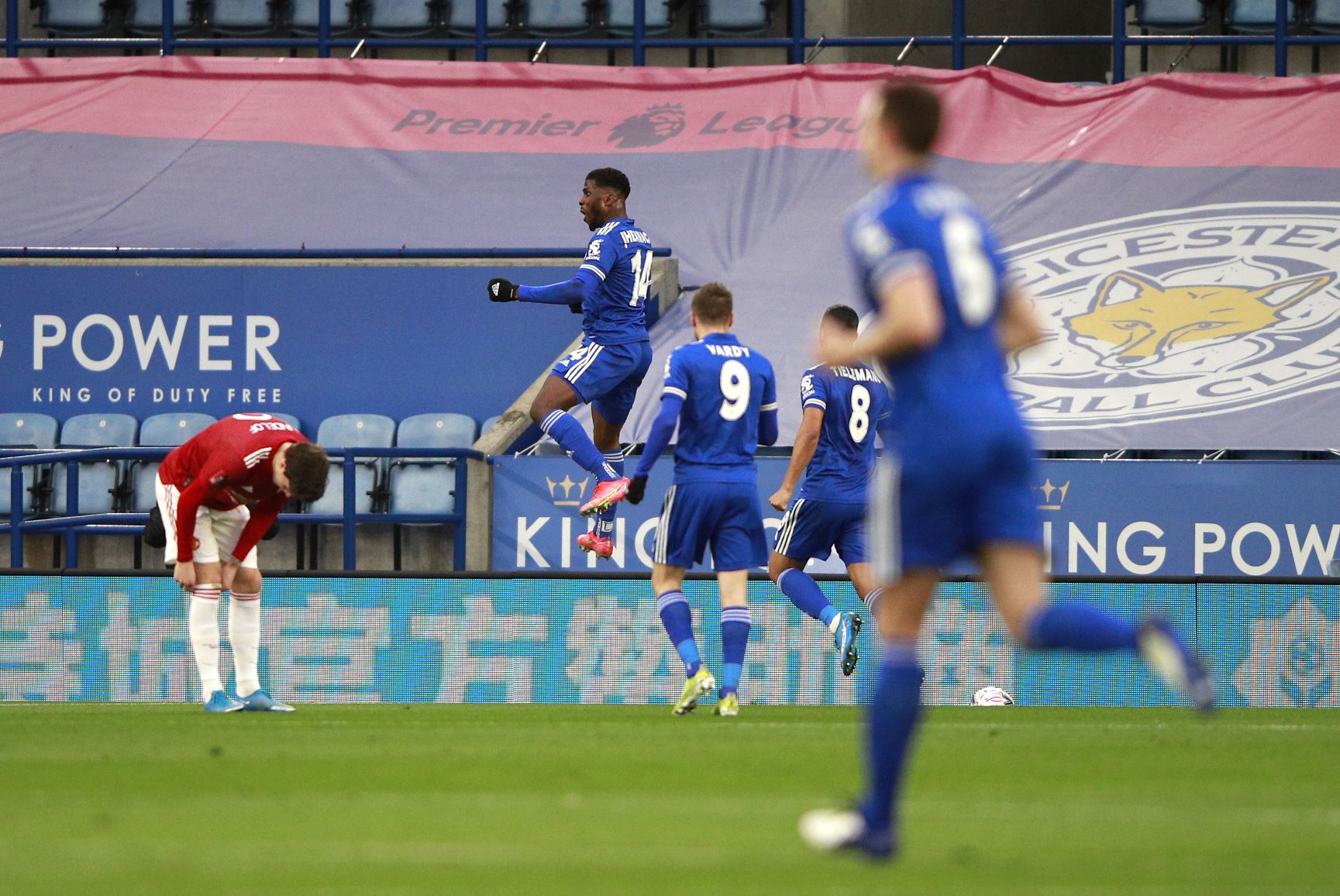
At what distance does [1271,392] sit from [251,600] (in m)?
9.93

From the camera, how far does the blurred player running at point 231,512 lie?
28.3 feet

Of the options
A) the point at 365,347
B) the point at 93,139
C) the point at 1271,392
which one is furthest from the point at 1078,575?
the point at 93,139

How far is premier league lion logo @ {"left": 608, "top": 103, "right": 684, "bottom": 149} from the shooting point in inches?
730

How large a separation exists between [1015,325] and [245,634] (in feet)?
19.8

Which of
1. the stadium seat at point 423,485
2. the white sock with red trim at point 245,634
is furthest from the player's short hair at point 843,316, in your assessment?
the stadium seat at point 423,485

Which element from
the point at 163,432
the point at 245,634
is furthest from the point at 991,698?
the point at 163,432

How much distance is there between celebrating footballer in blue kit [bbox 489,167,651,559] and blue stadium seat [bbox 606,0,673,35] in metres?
9.58

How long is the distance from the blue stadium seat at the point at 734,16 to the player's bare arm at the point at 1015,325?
54.7 ft

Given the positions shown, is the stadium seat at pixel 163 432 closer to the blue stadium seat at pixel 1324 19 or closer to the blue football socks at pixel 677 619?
the blue football socks at pixel 677 619

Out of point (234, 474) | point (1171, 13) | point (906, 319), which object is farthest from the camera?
point (1171, 13)

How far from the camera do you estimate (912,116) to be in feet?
14.1

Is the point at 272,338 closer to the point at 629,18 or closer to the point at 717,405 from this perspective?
the point at 629,18

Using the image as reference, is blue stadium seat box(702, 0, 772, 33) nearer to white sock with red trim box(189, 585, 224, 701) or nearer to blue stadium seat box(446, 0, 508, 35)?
blue stadium seat box(446, 0, 508, 35)

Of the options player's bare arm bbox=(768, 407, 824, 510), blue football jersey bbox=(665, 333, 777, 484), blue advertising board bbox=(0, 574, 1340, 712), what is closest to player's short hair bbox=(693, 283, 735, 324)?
blue football jersey bbox=(665, 333, 777, 484)
